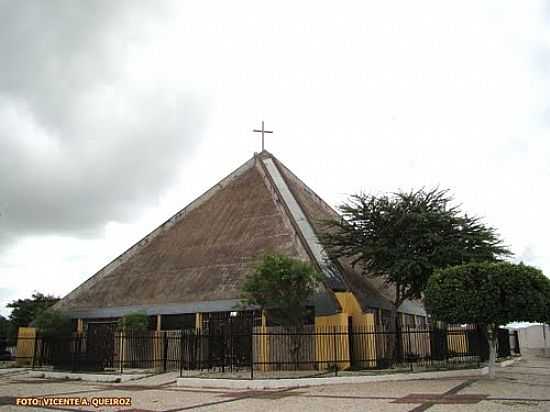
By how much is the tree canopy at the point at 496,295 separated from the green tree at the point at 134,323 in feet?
52.1

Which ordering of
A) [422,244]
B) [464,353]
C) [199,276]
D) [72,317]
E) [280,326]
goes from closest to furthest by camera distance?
[280,326] → [422,244] → [464,353] → [199,276] → [72,317]

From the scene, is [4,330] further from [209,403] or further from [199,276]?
[209,403]

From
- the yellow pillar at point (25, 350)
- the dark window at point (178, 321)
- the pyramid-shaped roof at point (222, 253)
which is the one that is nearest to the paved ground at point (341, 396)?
the pyramid-shaped roof at point (222, 253)

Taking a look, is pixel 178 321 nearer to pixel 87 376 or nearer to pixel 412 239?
pixel 87 376

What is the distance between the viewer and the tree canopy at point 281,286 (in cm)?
2270

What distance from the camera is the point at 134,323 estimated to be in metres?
27.8

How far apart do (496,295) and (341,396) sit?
7617 mm

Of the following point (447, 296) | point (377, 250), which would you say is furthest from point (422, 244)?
point (447, 296)

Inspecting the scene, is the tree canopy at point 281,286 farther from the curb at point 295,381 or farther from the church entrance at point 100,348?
the church entrance at point 100,348

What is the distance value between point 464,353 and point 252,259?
1263 centimetres

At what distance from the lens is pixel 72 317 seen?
3409 cm

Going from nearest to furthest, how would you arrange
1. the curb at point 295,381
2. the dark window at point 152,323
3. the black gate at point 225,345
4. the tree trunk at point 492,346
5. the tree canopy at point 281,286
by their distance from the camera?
the curb at point 295,381
the tree trunk at point 492,346
the tree canopy at point 281,286
the black gate at point 225,345
the dark window at point 152,323

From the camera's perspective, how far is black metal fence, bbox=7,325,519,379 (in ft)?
75.9

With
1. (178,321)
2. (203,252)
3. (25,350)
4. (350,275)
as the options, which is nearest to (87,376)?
(178,321)
